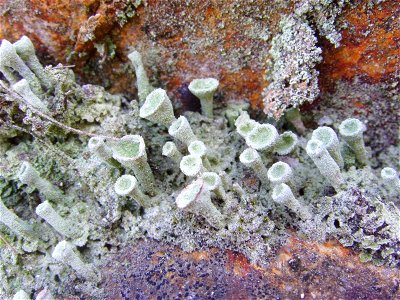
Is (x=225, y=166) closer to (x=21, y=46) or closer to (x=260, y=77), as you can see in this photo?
(x=260, y=77)

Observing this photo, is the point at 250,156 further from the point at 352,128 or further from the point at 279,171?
the point at 352,128

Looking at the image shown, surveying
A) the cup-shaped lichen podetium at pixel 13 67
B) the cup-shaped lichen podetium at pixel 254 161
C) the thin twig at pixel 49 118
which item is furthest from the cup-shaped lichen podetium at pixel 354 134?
the cup-shaped lichen podetium at pixel 13 67

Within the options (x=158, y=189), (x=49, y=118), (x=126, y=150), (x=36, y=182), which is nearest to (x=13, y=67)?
(x=49, y=118)

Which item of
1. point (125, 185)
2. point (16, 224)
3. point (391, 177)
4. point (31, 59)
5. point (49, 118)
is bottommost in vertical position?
point (391, 177)

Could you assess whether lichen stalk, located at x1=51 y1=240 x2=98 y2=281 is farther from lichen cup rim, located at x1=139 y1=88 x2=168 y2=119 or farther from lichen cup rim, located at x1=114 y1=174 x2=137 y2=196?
lichen cup rim, located at x1=139 y1=88 x2=168 y2=119

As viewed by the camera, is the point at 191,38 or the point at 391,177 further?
the point at 191,38

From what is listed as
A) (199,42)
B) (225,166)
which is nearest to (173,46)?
(199,42)

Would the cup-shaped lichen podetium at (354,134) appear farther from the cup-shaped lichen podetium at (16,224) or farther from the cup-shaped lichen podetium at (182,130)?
the cup-shaped lichen podetium at (16,224)

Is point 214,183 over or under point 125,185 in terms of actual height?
under
